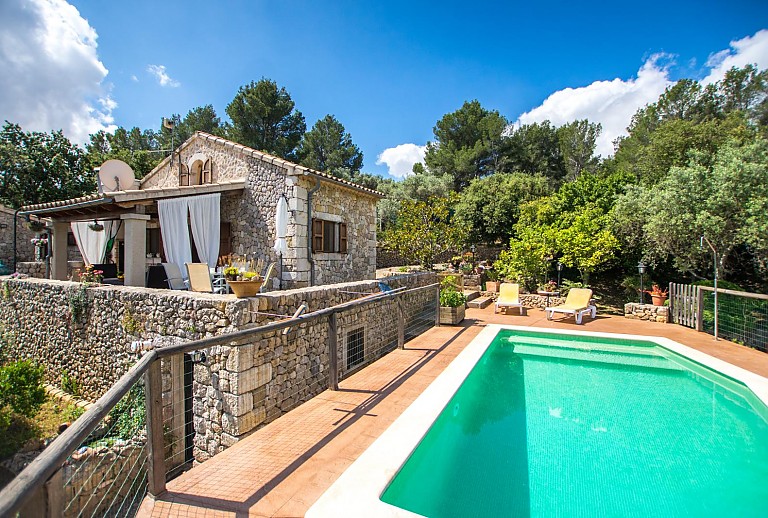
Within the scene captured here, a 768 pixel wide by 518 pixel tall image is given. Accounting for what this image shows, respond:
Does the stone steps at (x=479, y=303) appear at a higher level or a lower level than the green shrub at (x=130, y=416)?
higher

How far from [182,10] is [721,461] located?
15373 mm

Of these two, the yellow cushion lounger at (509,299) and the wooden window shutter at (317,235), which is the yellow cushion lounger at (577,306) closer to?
the yellow cushion lounger at (509,299)

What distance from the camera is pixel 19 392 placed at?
8070 mm

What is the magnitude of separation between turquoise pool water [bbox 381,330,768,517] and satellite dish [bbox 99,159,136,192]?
42.8 ft

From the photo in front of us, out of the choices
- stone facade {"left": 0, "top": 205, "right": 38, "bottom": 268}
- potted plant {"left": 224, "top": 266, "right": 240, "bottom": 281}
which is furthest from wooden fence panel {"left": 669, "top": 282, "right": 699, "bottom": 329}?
stone facade {"left": 0, "top": 205, "right": 38, "bottom": 268}

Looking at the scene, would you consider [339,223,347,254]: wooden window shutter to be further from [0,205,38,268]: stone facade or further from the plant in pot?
[0,205,38,268]: stone facade

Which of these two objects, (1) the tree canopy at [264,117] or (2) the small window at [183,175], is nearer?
(2) the small window at [183,175]

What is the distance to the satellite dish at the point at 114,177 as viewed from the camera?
12150 mm

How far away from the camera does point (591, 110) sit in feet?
129

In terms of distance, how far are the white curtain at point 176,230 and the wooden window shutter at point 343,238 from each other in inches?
181

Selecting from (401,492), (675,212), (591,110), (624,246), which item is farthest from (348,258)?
(591,110)

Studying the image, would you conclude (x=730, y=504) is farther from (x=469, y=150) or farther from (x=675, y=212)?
(x=469, y=150)

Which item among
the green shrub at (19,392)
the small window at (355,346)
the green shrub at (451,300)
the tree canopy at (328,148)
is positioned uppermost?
the tree canopy at (328,148)

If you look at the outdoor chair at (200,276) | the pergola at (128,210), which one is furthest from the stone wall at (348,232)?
the outdoor chair at (200,276)
